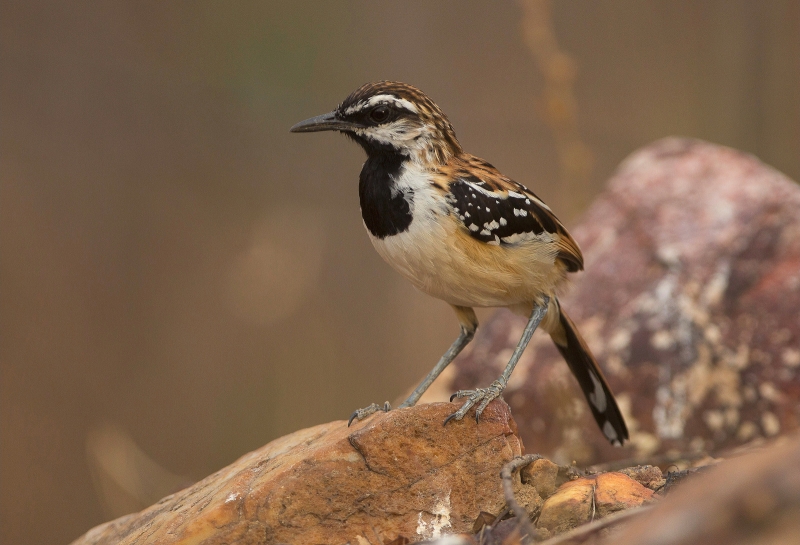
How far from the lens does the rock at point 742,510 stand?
1737 millimetres

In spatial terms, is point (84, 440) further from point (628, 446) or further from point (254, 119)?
point (628, 446)

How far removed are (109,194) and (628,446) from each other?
16.0 ft

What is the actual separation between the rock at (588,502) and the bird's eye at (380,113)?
191 cm

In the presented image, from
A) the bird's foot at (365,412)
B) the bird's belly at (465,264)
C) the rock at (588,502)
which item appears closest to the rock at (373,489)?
the rock at (588,502)

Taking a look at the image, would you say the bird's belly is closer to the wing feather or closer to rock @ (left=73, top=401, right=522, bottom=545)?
the wing feather

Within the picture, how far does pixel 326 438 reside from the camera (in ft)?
11.6

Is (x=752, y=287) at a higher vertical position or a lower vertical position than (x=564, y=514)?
lower

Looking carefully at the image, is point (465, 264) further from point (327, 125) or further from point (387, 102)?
point (327, 125)

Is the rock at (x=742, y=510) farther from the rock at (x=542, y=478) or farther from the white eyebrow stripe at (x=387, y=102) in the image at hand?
the white eyebrow stripe at (x=387, y=102)

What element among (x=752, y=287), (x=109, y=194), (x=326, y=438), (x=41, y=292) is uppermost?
(x=109, y=194)

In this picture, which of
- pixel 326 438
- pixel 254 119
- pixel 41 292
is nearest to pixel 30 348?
pixel 41 292

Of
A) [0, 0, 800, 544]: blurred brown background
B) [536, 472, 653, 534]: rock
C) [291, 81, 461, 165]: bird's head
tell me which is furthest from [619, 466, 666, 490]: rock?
[0, 0, 800, 544]: blurred brown background

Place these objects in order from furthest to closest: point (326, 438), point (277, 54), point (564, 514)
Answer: point (277, 54)
point (326, 438)
point (564, 514)

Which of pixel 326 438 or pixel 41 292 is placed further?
pixel 41 292
